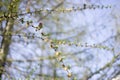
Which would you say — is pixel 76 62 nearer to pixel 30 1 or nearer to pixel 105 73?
pixel 105 73

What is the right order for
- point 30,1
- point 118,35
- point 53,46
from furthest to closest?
point 118,35 → point 30,1 → point 53,46

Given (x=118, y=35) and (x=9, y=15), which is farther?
(x=118, y=35)

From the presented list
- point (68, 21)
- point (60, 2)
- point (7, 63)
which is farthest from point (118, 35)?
point (7, 63)

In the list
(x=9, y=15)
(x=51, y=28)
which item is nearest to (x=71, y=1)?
(x=51, y=28)

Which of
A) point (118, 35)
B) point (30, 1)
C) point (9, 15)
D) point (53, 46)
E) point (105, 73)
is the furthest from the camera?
point (118, 35)

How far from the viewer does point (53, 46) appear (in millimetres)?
1650

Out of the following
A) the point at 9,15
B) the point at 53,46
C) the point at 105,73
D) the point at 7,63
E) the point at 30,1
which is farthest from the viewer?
the point at 105,73

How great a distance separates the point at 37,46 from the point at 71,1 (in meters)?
1.10

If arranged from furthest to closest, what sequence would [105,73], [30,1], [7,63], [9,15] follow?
[105,73], [7,63], [30,1], [9,15]

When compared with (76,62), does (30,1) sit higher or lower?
higher

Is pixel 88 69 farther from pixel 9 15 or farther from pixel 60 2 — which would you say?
pixel 9 15

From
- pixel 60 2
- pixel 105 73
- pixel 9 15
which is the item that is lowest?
pixel 105 73

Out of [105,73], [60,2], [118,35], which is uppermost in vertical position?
[60,2]

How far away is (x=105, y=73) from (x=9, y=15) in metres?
3.61
